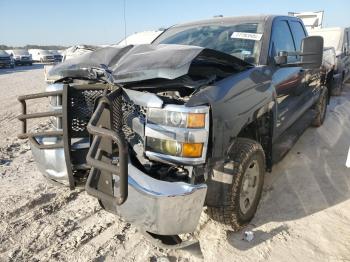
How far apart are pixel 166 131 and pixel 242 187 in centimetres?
100

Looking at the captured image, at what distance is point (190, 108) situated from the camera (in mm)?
2156

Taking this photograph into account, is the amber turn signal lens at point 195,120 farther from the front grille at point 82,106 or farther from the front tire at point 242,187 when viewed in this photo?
the front grille at point 82,106

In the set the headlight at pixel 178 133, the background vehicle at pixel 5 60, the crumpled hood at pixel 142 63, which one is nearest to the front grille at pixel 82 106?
the crumpled hood at pixel 142 63

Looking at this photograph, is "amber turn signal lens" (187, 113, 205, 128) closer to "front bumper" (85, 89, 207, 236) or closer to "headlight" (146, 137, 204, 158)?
"headlight" (146, 137, 204, 158)

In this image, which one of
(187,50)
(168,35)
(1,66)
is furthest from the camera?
(1,66)

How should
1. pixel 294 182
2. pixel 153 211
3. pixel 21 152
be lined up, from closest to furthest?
pixel 153 211 < pixel 294 182 < pixel 21 152

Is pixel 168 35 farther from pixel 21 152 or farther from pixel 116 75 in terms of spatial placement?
pixel 21 152

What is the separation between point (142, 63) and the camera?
2.45 metres

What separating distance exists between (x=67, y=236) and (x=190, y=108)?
166cm

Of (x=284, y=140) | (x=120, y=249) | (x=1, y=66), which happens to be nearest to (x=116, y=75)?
(x=120, y=249)

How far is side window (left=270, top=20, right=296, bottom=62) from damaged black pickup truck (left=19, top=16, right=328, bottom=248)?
218 millimetres

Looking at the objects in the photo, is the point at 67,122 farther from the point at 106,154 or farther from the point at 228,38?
the point at 228,38

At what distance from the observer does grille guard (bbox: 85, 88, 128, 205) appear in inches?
78.0

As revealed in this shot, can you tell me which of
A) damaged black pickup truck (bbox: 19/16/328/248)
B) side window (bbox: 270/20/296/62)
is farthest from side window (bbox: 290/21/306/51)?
damaged black pickup truck (bbox: 19/16/328/248)
